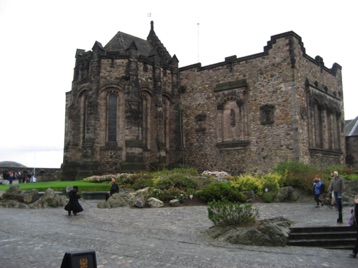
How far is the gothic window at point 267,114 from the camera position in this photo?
1016 inches

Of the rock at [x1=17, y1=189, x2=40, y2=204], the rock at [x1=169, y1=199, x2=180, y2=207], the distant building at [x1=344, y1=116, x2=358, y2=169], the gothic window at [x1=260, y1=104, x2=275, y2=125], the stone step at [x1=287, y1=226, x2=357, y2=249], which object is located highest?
the gothic window at [x1=260, y1=104, x2=275, y2=125]

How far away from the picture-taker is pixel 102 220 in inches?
519

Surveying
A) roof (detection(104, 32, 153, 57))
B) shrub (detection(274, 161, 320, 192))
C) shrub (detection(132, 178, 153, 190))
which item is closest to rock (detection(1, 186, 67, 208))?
shrub (detection(132, 178, 153, 190))

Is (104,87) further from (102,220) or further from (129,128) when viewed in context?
(102,220)

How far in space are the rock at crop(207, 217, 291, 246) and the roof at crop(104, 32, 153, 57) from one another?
2068 cm

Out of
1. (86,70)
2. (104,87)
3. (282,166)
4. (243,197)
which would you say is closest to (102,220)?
(243,197)

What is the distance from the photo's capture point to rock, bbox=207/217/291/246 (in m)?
9.97

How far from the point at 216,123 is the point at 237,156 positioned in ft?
10.7

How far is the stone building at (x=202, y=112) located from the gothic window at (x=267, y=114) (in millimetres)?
69

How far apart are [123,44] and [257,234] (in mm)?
23229

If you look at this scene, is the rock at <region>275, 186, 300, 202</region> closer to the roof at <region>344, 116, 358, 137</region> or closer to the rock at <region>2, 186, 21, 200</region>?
the rock at <region>2, 186, 21, 200</region>

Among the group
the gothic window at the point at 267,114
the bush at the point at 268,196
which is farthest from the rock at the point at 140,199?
the gothic window at the point at 267,114

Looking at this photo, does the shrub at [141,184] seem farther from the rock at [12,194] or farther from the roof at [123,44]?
the roof at [123,44]

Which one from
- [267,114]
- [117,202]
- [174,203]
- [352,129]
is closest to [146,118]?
[267,114]
